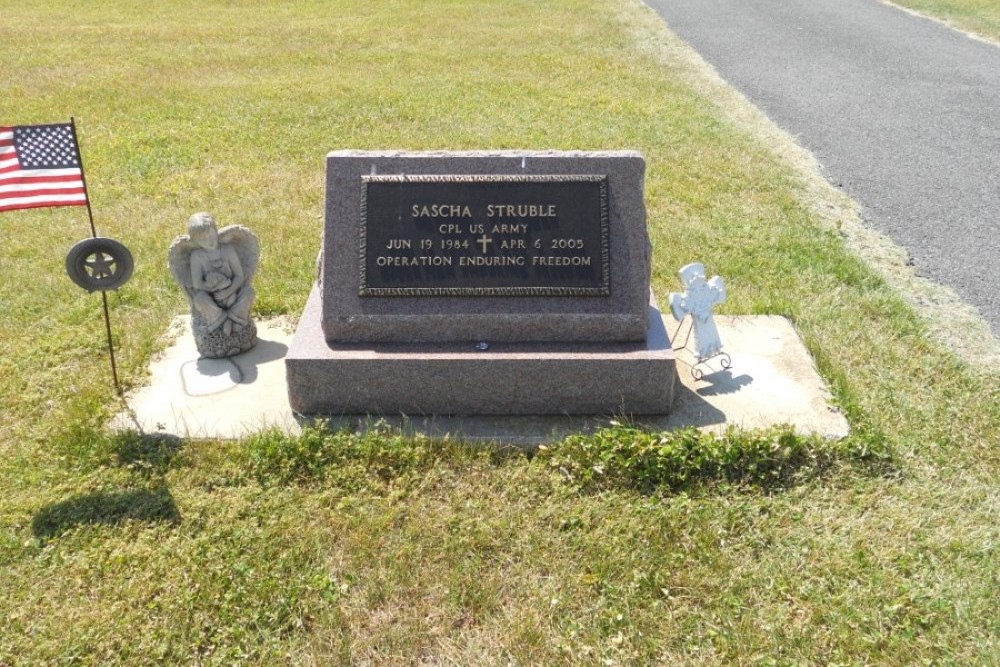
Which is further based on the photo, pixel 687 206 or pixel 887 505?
pixel 687 206

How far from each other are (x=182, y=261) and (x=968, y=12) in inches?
753

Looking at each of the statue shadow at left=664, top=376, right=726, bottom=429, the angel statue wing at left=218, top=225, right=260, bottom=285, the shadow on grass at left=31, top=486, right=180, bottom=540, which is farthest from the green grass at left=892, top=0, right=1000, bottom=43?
the shadow on grass at left=31, top=486, right=180, bottom=540

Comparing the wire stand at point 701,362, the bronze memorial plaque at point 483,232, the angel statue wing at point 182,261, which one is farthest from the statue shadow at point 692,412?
the angel statue wing at point 182,261

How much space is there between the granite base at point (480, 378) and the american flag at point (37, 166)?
5.31ft

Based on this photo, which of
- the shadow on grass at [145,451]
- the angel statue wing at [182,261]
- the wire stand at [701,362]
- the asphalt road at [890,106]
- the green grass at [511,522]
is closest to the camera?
the green grass at [511,522]

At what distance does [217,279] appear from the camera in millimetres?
5219

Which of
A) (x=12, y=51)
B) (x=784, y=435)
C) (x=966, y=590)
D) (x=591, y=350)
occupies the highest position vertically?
(x=12, y=51)

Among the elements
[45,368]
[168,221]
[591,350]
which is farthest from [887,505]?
[168,221]

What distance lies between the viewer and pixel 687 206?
8.38 m

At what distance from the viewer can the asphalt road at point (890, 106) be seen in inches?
307

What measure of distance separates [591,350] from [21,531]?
321 centimetres

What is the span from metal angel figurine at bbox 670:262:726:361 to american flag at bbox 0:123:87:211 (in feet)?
11.9

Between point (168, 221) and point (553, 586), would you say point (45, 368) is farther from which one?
point (553, 586)

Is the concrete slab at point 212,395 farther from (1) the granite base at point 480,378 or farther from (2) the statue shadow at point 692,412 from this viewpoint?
(2) the statue shadow at point 692,412
